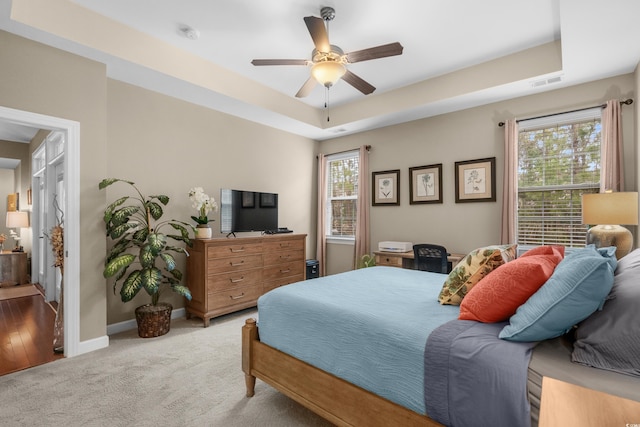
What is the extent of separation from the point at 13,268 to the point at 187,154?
448 centimetres

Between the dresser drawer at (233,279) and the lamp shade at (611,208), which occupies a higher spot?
the lamp shade at (611,208)

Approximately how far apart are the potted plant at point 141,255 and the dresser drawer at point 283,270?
1.15 meters

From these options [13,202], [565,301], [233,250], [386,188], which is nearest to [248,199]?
[233,250]

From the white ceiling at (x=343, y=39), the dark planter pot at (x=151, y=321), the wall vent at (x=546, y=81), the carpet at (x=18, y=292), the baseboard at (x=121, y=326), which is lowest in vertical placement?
the carpet at (x=18, y=292)

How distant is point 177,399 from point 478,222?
3.84 meters

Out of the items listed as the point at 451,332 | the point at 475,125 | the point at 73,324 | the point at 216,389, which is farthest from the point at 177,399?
the point at 475,125

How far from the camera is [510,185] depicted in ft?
12.5

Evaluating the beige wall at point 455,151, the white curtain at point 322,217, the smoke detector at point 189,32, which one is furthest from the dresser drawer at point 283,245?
the smoke detector at point 189,32

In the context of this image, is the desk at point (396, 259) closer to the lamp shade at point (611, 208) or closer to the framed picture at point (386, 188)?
the framed picture at point (386, 188)

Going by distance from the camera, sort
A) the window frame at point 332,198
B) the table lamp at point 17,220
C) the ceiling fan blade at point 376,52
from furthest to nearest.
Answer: the table lamp at point 17,220, the window frame at point 332,198, the ceiling fan blade at point 376,52

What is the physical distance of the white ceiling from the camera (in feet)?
8.52

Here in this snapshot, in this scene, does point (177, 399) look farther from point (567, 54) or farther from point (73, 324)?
point (567, 54)

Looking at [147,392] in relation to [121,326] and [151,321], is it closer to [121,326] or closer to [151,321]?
[151,321]

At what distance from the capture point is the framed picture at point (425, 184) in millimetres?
4492
